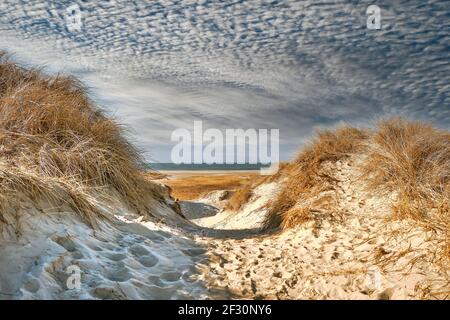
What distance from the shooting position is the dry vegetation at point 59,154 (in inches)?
193

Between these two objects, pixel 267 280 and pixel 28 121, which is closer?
pixel 267 280

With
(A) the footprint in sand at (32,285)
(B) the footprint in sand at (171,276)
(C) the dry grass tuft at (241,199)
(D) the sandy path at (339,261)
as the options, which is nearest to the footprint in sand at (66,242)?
(A) the footprint in sand at (32,285)

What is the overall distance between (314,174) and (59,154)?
5159mm

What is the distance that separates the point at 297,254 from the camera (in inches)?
228

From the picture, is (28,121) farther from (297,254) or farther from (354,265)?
(354,265)

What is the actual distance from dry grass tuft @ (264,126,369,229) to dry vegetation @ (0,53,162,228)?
Result: 8.75ft

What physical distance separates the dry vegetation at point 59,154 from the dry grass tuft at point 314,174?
267 cm

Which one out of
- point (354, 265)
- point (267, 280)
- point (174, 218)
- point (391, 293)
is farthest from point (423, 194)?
point (174, 218)

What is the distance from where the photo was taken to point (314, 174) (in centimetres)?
873

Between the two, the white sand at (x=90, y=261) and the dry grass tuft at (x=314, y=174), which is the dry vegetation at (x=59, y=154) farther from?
the dry grass tuft at (x=314, y=174)

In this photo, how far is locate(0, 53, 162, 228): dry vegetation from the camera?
4.91 metres

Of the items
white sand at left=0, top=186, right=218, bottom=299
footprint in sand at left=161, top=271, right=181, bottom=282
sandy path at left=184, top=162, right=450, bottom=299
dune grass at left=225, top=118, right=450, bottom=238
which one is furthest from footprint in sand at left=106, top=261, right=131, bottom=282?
dune grass at left=225, top=118, right=450, bottom=238

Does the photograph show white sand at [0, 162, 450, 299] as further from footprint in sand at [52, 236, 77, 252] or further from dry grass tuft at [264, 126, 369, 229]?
dry grass tuft at [264, 126, 369, 229]

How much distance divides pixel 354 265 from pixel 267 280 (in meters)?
1.09
